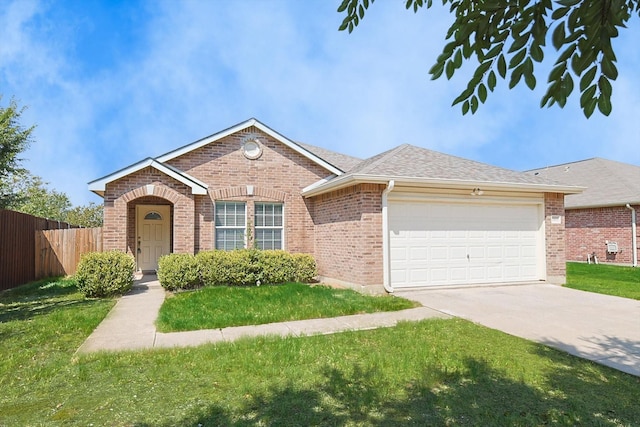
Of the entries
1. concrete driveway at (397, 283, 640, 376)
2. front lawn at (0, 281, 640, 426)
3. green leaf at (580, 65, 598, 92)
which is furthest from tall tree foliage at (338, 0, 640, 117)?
concrete driveway at (397, 283, 640, 376)

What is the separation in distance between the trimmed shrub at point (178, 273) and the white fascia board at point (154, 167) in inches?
86.7

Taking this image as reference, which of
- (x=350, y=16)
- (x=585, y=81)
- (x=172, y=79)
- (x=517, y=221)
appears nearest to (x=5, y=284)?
(x=172, y=79)

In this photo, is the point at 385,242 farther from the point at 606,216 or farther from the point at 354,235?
the point at 606,216

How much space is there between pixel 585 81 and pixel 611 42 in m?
0.26

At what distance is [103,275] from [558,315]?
33.7 ft

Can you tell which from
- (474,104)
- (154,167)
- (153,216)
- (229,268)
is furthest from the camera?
(153,216)

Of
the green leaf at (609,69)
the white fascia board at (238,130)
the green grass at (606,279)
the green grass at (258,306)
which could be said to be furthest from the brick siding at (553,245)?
the green leaf at (609,69)

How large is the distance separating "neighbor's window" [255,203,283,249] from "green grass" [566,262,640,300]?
900 cm

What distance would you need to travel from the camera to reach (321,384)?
411 centimetres

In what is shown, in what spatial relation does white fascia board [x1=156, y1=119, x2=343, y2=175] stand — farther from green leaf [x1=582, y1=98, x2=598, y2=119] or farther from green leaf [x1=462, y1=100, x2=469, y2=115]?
green leaf [x1=582, y1=98, x2=598, y2=119]

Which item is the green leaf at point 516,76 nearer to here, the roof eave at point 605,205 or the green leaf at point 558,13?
the green leaf at point 558,13

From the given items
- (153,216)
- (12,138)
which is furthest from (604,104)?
(12,138)

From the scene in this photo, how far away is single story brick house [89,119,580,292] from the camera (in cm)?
1023

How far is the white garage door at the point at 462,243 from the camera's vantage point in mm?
10344
